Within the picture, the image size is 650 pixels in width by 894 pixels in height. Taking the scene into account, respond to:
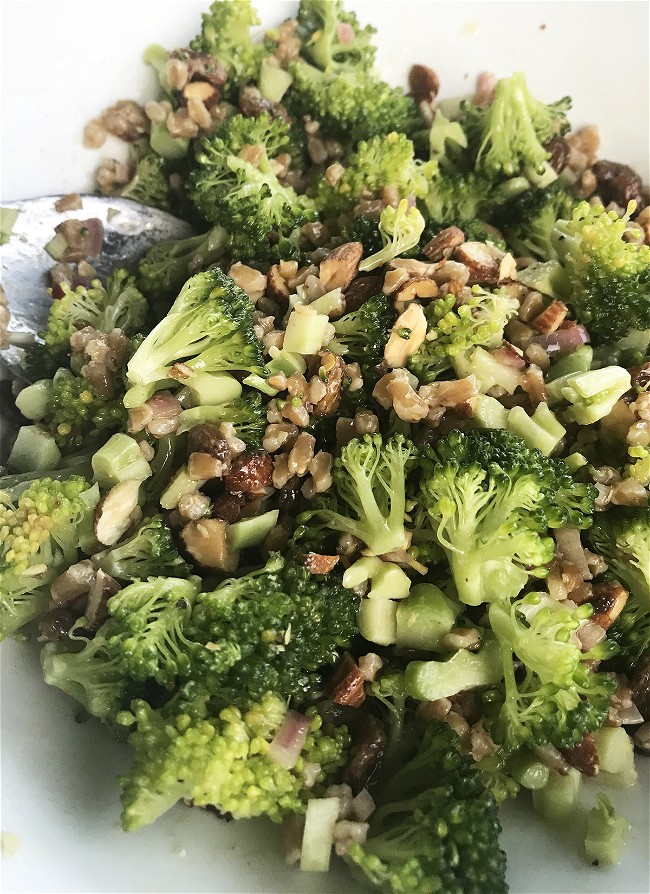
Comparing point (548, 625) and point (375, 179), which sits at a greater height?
point (375, 179)

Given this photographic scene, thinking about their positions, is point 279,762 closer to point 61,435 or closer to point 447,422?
point 447,422

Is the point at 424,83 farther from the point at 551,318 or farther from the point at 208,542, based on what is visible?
the point at 208,542

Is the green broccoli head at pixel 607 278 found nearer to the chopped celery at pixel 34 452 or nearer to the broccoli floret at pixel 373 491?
the broccoli floret at pixel 373 491

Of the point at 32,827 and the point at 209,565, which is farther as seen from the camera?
the point at 209,565

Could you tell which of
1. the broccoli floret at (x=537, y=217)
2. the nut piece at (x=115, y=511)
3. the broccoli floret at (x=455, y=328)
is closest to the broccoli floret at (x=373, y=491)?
the broccoli floret at (x=455, y=328)

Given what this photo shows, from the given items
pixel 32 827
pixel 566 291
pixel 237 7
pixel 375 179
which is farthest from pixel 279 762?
pixel 237 7

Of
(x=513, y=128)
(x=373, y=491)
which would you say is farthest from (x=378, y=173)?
(x=373, y=491)

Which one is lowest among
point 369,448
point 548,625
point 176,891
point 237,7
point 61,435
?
point 176,891

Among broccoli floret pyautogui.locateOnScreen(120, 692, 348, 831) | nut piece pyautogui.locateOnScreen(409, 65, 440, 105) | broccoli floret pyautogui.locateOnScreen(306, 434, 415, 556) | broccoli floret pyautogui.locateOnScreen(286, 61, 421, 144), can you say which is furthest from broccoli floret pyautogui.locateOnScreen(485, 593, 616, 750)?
nut piece pyautogui.locateOnScreen(409, 65, 440, 105)
